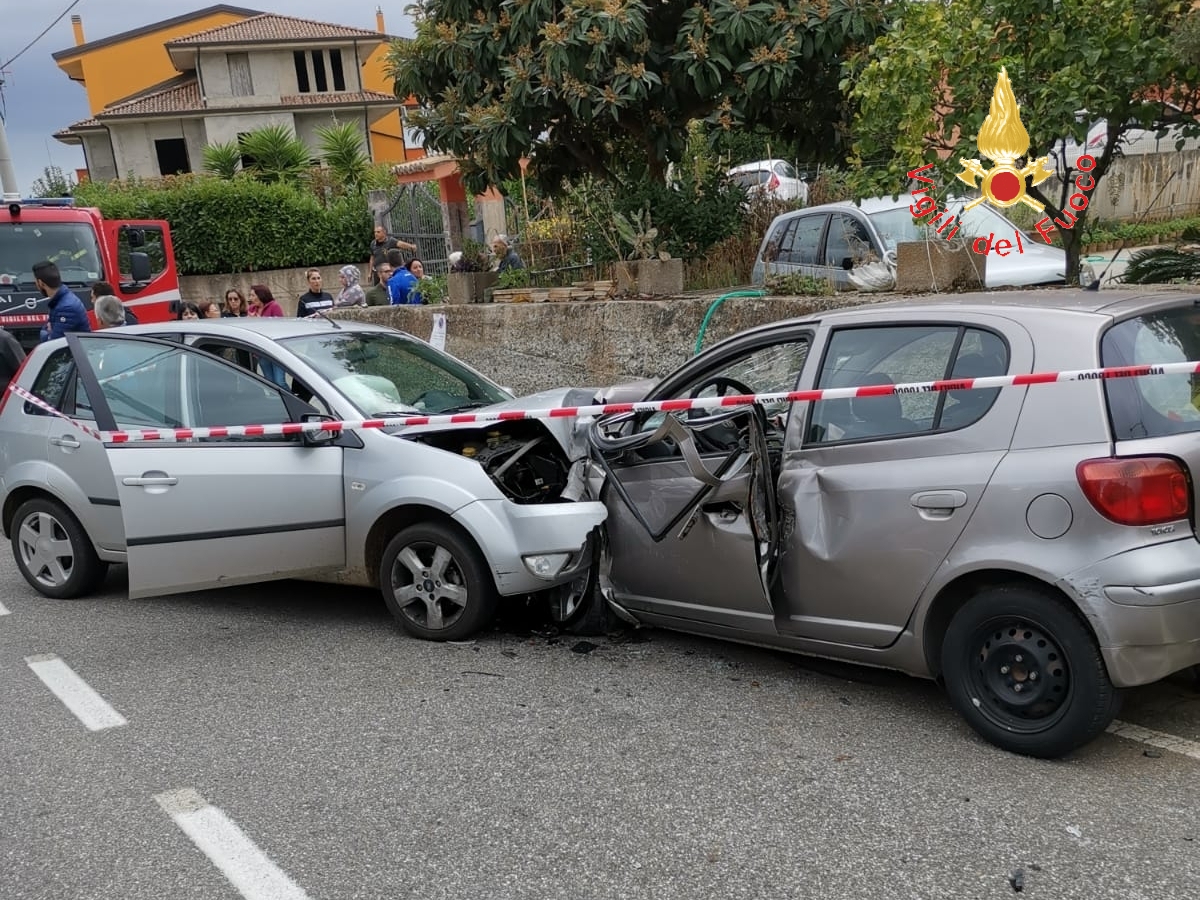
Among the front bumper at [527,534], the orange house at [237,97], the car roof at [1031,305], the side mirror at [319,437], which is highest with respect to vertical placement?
the orange house at [237,97]

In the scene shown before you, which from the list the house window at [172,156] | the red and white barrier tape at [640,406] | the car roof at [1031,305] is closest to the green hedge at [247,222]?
the red and white barrier tape at [640,406]

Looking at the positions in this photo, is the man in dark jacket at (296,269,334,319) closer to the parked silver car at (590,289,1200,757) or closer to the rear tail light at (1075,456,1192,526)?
the parked silver car at (590,289,1200,757)

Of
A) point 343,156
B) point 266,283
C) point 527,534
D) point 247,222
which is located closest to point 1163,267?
point 527,534

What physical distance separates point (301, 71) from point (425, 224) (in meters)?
26.1

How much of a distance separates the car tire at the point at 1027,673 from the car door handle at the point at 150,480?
3892mm

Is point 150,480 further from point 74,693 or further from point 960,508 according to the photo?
point 960,508

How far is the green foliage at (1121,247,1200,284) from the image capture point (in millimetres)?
7359

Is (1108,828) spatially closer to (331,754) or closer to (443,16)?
(331,754)

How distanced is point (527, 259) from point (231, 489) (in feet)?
25.3

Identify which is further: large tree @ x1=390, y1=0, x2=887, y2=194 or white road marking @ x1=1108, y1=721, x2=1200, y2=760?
large tree @ x1=390, y1=0, x2=887, y2=194

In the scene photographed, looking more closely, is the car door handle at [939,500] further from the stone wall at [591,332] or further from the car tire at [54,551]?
the car tire at [54,551]

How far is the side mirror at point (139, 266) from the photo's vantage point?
1476 cm

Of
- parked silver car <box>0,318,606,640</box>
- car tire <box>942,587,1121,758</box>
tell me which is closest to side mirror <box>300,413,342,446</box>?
parked silver car <box>0,318,606,640</box>

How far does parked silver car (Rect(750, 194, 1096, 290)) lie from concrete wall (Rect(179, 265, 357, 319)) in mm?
14038
